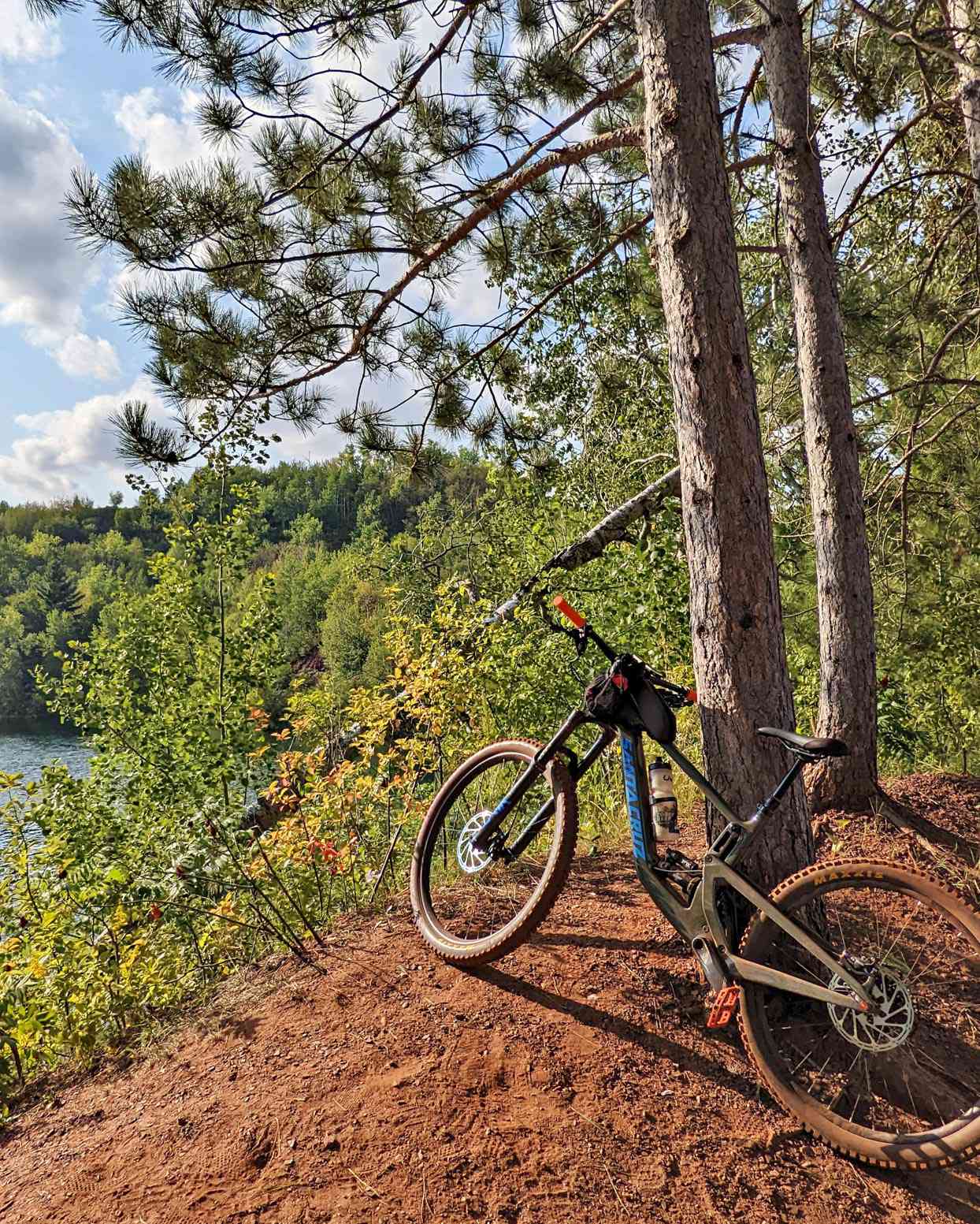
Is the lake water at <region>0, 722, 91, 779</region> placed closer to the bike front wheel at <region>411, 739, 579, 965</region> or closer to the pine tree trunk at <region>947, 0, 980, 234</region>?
the bike front wheel at <region>411, 739, 579, 965</region>

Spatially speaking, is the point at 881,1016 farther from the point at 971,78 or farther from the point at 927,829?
the point at 971,78

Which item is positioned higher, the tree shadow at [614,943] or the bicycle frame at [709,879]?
the bicycle frame at [709,879]

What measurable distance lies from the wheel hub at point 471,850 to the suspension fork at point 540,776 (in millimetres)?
61

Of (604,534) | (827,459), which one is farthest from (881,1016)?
A: (604,534)

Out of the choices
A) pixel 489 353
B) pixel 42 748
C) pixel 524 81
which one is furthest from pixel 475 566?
pixel 42 748

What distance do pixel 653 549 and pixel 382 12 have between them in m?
3.89

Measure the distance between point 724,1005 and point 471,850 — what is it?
1.03 meters

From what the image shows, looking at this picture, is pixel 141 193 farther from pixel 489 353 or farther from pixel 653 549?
pixel 653 549

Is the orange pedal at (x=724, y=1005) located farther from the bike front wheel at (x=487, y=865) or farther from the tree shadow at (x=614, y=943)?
the bike front wheel at (x=487, y=865)

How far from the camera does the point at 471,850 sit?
2727mm

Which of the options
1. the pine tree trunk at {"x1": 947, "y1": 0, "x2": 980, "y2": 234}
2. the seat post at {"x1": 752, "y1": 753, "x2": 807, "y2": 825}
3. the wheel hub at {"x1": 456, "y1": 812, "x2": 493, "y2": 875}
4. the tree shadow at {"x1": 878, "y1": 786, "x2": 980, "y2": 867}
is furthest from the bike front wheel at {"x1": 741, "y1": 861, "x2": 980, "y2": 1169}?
the pine tree trunk at {"x1": 947, "y1": 0, "x2": 980, "y2": 234}

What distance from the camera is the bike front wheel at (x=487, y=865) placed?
7.69 ft

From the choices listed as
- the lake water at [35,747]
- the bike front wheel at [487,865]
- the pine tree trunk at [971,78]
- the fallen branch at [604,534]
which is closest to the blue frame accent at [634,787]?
the bike front wheel at [487,865]

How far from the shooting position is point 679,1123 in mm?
1858
